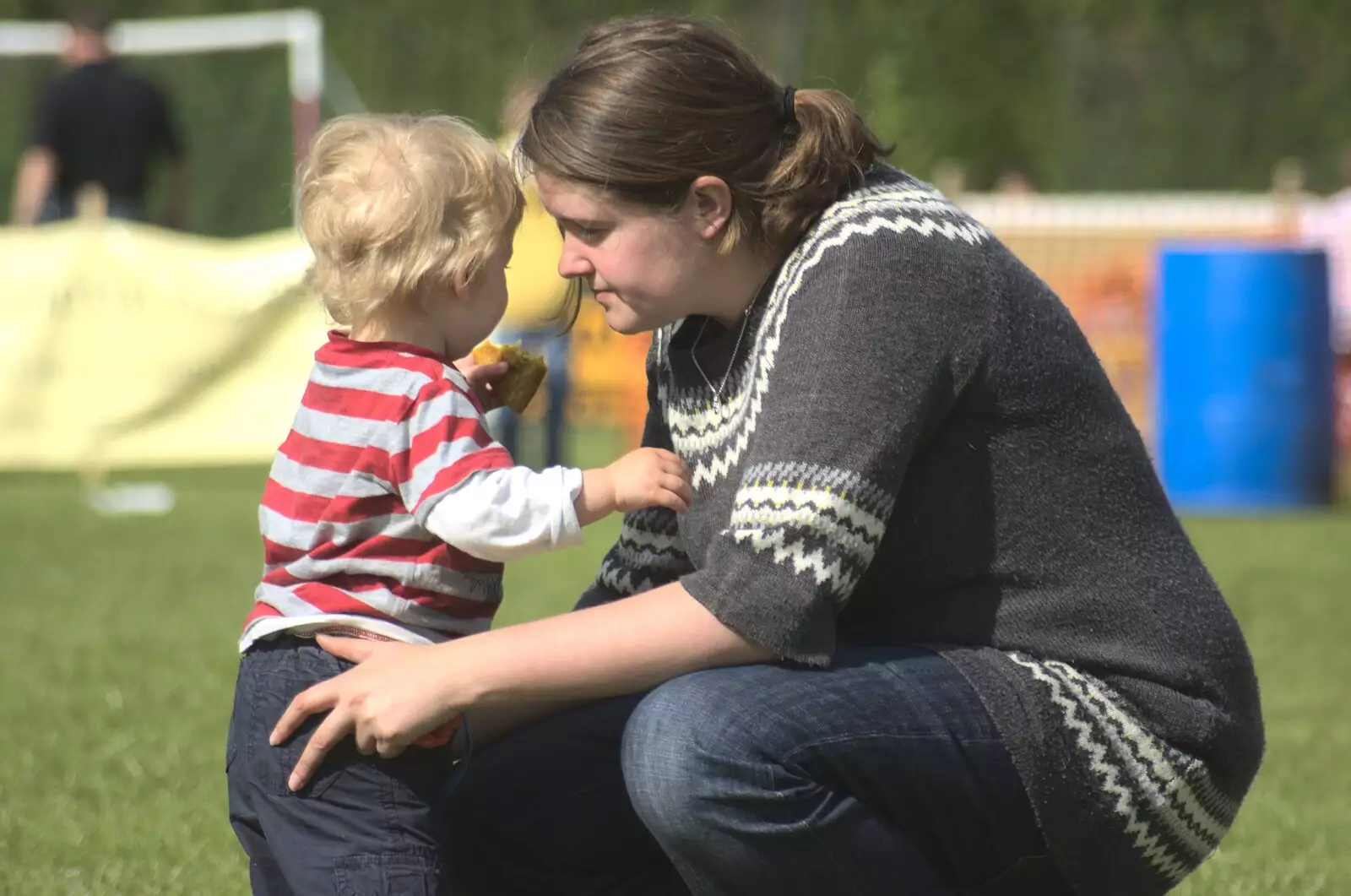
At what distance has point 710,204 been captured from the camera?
2240 mm

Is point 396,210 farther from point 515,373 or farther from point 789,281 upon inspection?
point 789,281

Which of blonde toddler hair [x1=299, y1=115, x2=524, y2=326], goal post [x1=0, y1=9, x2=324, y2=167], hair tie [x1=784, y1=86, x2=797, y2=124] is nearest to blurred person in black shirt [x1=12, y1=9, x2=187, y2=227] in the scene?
goal post [x1=0, y1=9, x2=324, y2=167]

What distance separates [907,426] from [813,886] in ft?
1.77

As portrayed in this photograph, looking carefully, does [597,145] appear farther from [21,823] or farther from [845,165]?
[21,823]

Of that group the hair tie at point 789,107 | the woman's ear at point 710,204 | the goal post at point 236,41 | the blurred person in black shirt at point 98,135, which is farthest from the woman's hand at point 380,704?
the goal post at point 236,41

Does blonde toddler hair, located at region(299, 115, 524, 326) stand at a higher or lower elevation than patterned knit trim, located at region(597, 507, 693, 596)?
higher

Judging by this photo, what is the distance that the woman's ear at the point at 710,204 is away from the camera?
7.25ft

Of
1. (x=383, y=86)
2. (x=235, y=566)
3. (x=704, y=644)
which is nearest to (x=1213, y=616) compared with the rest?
(x=704, y=644)

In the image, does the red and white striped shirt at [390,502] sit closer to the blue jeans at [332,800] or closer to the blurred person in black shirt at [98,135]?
the blue jeans at [332,800]

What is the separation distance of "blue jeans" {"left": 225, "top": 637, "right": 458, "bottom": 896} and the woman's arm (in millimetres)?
59

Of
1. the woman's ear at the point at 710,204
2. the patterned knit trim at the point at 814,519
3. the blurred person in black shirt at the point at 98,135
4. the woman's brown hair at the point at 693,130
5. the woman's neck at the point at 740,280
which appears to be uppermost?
the woman's brown hair at the point at 693,130

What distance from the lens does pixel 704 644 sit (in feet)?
6.82

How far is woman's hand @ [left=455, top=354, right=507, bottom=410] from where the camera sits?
245 centimetres

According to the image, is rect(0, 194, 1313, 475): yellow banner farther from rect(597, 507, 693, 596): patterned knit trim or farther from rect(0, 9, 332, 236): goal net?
rect(0, 9, 332, 236): goal net
